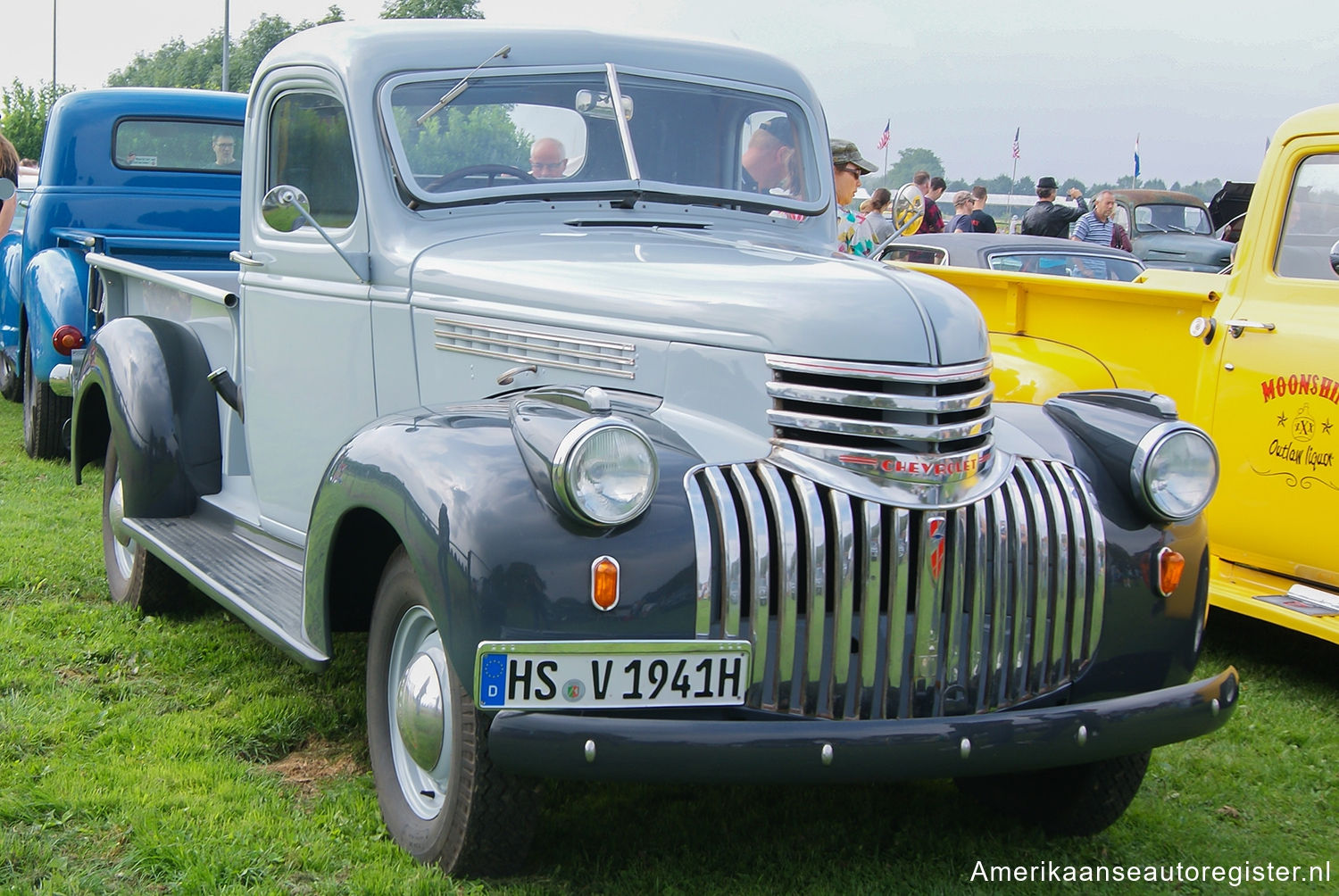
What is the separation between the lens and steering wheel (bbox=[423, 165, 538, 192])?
12.2 ft

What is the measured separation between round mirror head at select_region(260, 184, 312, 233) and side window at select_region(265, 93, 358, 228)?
7 cm

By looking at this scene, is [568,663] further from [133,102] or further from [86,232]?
[133,102]

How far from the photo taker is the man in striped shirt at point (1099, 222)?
13.8m

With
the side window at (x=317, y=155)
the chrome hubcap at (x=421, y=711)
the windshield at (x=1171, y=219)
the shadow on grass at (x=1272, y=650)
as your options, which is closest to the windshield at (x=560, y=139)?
the side window at (x=317, y=155)

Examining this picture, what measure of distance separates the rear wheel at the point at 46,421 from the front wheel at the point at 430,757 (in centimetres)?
540

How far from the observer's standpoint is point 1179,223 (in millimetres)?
15688

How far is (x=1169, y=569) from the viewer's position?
2.97 meters

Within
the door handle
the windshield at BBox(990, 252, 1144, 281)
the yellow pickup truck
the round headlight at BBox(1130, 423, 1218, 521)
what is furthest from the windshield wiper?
the windshield at BBox(990, 252, 1144, 281)

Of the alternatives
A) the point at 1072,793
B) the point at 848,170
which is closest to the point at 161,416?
the point at 1072,793

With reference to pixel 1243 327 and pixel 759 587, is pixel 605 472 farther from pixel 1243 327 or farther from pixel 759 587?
pixel 1243 327

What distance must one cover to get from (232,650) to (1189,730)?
10.1 feet

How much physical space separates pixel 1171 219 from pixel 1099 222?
229 cm

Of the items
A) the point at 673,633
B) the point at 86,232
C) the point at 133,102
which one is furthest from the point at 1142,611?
the point at 133,102

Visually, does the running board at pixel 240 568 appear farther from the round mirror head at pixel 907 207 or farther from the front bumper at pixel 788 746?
the round mirror head at pixel 907 207
